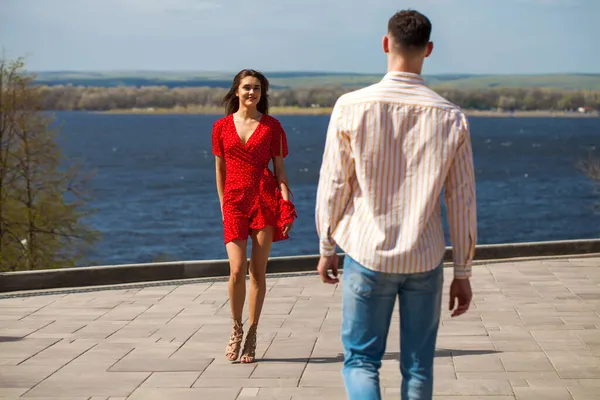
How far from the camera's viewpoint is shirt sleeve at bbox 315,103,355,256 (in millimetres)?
3500

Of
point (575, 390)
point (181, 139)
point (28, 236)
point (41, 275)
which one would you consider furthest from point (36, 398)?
point (181, 139)

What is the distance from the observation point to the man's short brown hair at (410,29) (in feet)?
11.2

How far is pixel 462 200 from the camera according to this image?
352cm

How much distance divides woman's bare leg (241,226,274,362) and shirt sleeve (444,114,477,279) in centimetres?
259

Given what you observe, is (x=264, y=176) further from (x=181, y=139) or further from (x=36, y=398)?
(x=181, y=139)

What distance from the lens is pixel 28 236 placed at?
998 inches

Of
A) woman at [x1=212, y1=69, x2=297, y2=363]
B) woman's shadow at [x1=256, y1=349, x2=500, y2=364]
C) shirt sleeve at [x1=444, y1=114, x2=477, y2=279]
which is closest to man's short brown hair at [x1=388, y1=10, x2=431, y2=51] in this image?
shirt sleeve at [x1=444, y1=114, x2=477, y2=279]

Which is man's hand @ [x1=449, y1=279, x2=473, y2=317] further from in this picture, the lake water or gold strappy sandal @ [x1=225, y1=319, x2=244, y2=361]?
the lake water

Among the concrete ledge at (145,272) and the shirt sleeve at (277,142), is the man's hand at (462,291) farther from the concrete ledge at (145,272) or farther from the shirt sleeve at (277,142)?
the concrete ledge at (145,272)

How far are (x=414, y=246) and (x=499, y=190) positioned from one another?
260 ft

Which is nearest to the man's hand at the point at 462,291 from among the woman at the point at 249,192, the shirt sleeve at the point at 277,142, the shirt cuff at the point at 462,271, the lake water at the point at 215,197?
the shirt cuff at the point at 462,271

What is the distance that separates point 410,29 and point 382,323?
1022 millimetres

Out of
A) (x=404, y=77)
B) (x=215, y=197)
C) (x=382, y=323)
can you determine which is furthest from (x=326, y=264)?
(x=215, y=197)

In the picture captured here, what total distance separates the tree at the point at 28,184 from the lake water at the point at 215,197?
0.89 m
